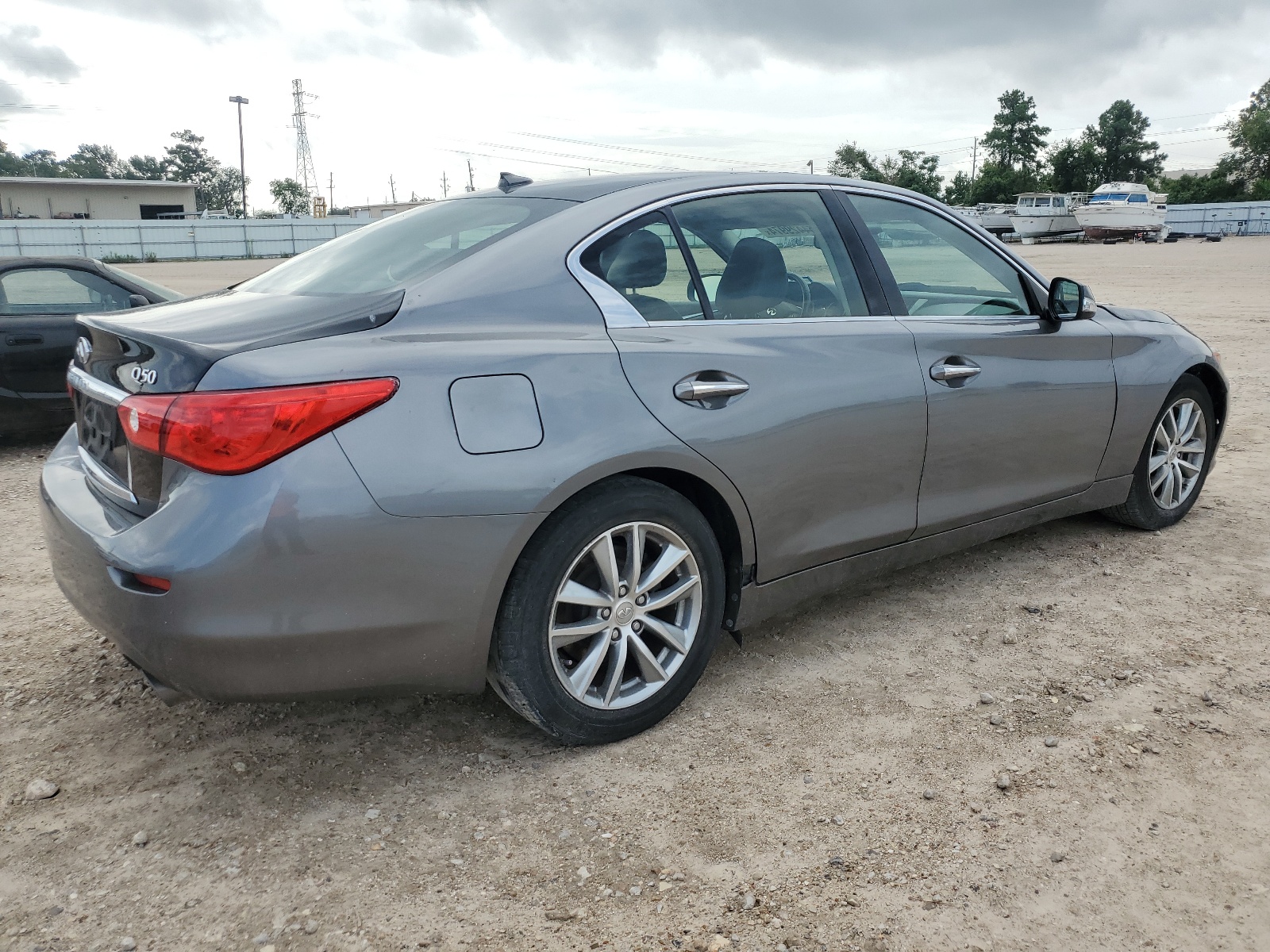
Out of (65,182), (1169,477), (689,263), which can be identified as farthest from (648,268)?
(65,182)

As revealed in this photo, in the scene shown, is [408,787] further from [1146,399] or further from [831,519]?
[1146,399]

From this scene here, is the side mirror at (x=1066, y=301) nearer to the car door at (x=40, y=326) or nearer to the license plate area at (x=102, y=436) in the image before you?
the license plate area at (x=102, y=436)

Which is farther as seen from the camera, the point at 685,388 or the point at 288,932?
the point at 685,388

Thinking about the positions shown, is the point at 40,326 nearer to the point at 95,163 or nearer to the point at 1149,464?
the point at 1149,464

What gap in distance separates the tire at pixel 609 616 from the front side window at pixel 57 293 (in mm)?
5524

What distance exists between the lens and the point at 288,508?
7.35 feet

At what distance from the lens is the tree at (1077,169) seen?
77.7 metres

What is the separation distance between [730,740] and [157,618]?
1544mm

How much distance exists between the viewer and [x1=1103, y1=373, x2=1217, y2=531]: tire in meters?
4.52

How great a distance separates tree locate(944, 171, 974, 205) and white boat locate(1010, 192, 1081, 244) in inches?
816

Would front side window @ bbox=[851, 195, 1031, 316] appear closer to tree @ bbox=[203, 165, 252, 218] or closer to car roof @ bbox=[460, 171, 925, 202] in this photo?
car roof @ bbox=[460, 171, 925, 202]

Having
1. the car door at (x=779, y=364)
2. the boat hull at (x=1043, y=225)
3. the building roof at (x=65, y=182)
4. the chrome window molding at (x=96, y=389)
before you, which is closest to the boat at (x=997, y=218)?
the boat hull at (x=1043, y=225)

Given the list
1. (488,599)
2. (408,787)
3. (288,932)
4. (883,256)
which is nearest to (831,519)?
(883,256)

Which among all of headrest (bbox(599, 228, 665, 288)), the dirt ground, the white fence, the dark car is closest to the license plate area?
the dirt ground
